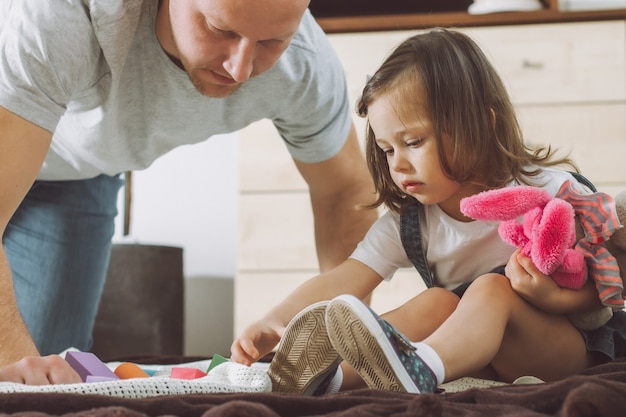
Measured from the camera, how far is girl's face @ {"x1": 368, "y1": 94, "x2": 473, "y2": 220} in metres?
1.16

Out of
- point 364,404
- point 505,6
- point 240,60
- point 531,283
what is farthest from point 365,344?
point 505,6

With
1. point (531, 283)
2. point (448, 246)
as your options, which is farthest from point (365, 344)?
point (448, 246)

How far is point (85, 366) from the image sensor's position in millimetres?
1002

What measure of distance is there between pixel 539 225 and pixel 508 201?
6 centimetres

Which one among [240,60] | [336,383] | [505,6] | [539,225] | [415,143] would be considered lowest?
[336,383]

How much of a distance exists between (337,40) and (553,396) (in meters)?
1.99

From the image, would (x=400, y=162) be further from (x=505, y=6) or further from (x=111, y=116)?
(x=505, y=6)

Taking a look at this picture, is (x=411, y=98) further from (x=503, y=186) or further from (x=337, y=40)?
(x=337, y=40)

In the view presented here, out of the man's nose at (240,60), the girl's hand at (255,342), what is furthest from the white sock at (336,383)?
the man's nose at (240,60)

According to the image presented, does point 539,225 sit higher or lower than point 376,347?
higher

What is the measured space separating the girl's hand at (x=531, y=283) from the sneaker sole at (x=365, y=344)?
275mm

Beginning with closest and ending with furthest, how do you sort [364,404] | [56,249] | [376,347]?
[364,404] < [376,347] < [56,249]

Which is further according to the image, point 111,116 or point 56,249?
point 56,249

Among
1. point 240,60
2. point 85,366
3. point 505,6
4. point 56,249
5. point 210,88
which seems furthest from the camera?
point 505,6
